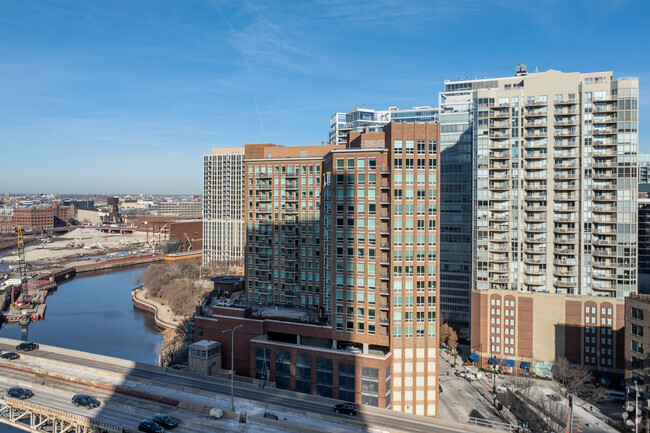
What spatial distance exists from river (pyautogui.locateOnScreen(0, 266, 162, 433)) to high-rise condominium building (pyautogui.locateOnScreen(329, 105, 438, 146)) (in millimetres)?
73025

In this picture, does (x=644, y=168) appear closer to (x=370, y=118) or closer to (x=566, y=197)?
(x=370, y=118)

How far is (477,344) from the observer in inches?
3098

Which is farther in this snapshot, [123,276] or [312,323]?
[123,276]

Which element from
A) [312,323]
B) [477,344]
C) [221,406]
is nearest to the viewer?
[221,406]

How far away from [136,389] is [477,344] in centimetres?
5262

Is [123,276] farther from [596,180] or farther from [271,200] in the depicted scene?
[596,180]

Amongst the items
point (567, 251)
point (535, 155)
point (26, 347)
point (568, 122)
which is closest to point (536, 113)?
point (568, 122)

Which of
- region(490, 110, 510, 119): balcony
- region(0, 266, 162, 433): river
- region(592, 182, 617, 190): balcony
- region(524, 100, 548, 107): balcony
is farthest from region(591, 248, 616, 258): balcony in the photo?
region(0, 266, 162, 433): river

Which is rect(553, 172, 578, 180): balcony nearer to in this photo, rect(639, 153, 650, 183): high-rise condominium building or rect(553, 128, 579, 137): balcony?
rect(553, 128, 579, 137): balcony

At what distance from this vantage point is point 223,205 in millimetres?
164875

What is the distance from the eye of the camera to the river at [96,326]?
304 ft

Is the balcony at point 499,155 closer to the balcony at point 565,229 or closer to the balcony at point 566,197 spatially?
the balcony at point 566,197

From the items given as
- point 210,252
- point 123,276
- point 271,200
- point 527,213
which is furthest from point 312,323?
point 123,276

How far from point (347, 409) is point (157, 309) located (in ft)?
278
